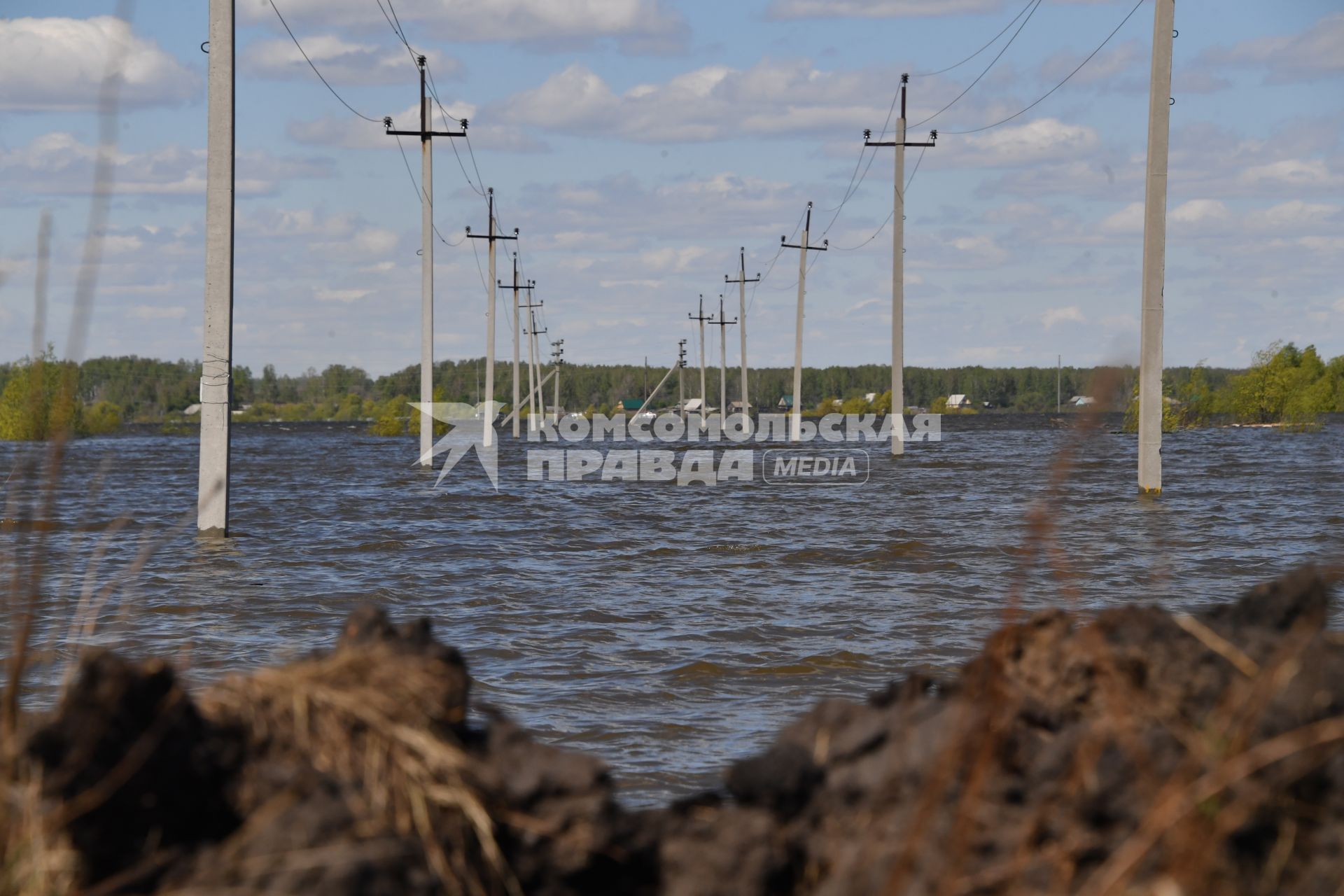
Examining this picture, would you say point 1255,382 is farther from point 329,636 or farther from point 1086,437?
point 1086,437

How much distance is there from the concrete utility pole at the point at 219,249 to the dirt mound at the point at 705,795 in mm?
12504

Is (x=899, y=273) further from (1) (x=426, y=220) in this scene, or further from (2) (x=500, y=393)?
(2) (x=500, y=393)

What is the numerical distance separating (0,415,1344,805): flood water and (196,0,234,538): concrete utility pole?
136 centimetres

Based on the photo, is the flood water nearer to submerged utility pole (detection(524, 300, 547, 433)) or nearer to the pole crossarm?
the pole crossarm

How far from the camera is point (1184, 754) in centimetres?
270

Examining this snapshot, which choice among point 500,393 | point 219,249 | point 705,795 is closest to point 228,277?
point 219,249

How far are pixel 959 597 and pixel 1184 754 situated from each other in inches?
342

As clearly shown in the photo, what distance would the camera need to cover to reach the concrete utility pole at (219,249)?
1486 centimetres

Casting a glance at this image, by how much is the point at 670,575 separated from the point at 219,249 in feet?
20.3

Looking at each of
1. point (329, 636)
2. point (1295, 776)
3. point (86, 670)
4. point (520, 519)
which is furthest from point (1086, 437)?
point (520, 519)

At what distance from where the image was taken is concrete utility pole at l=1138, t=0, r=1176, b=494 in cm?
2048
